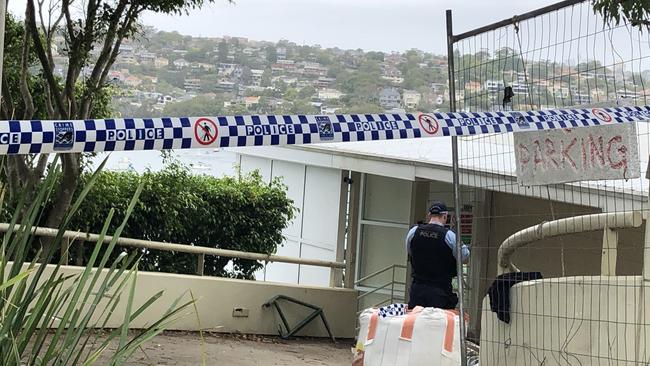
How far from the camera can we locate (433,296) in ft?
30.4

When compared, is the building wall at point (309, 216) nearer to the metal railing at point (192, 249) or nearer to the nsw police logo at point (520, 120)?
the metal railing at point (192, 249)

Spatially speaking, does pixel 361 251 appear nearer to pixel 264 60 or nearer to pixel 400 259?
pixel 400 259

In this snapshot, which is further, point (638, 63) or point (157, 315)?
point (157, 315)

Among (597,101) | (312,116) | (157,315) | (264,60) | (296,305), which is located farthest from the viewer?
(264,60)

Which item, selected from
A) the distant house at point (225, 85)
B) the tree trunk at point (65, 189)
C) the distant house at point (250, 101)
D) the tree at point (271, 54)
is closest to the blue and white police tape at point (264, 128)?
the tree trunk at point (65, 189)

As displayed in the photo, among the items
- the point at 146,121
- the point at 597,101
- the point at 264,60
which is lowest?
the point at 146,121

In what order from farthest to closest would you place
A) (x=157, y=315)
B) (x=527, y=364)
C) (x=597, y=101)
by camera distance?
(x=157, y=315) < (x=527, y=364) < (x=597, y=101)

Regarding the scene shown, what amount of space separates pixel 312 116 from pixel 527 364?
7.29ft

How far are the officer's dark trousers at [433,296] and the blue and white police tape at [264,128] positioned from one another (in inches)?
155

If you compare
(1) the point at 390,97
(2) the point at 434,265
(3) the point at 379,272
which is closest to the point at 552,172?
(2) the point at 434,265

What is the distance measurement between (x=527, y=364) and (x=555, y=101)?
1.52 m

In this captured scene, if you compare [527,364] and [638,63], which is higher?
[638,63]

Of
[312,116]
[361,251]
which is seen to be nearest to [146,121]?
[312,116]

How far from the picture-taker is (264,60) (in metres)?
21.7
